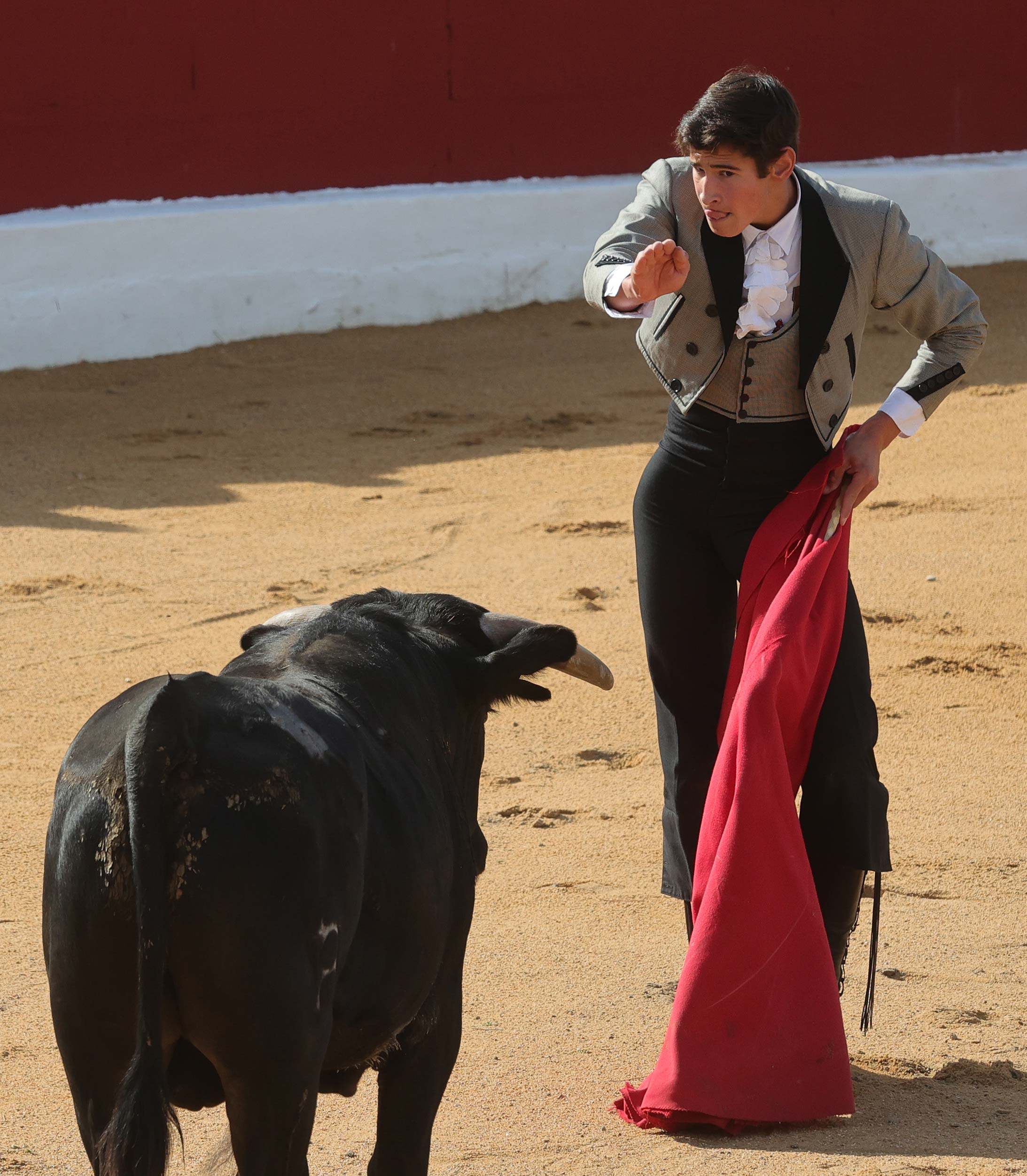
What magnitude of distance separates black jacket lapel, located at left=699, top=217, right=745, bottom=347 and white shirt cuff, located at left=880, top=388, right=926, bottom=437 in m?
0.32

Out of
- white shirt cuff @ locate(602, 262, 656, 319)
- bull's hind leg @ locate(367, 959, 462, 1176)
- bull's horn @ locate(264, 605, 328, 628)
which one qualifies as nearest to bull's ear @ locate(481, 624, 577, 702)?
bull's horn @ locate(264, 605, 328, 628)

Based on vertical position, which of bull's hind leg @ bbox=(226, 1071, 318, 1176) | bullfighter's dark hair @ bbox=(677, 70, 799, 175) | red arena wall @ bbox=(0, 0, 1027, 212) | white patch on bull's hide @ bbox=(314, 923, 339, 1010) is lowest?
bull's hind leg @ bbox=(226, 1071, 318, 1176)

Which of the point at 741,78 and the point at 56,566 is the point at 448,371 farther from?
the point at 741,78

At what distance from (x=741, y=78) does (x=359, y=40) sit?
762 centimetres

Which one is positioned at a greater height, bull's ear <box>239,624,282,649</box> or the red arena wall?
the red arena wall

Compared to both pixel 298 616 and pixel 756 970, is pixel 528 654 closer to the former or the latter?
pixel 298 616

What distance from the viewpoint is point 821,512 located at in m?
2.80

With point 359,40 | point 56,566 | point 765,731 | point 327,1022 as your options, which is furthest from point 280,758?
point 359,40

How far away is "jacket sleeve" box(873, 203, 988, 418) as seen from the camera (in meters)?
2.73

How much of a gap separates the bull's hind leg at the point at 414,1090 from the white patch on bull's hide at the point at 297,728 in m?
0.48

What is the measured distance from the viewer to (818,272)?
2691 millimetres

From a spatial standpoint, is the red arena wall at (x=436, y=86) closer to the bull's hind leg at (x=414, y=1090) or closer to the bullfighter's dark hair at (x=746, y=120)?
the bullfighter's dark hair at (x=746, y=120)

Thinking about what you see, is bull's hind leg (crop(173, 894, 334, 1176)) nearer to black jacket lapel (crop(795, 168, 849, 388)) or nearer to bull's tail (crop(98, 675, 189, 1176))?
bull's tail (crop(98, 675, 189, 1176))

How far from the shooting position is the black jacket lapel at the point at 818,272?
8.82ft
